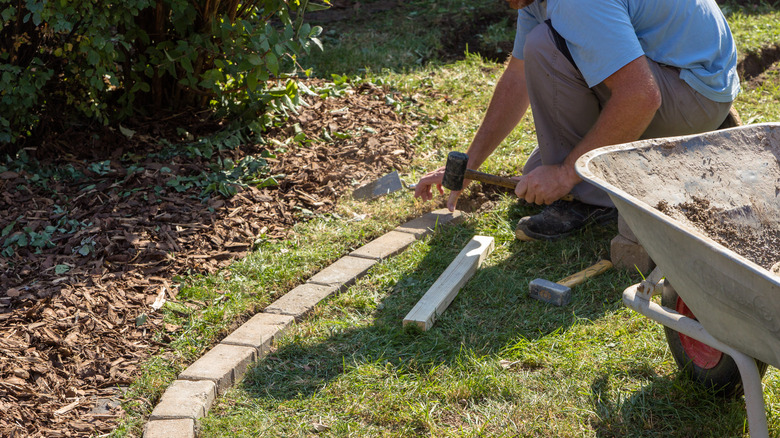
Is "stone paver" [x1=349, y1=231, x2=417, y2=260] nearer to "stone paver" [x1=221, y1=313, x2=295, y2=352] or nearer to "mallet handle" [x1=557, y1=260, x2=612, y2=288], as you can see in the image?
"stone paver" [x1=221, y1=313, x2=295, y2=352]

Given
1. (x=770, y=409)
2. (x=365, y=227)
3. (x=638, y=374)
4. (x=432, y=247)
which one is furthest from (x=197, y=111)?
(x=770, y=409)

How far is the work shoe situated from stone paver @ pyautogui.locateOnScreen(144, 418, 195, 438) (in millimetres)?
2001

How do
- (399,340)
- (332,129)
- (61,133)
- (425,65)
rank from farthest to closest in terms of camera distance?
(425,65)
(332,129)
(61,133)
(399,340)

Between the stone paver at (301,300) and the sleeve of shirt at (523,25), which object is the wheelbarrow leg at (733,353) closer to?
the stone paver at (301,300)

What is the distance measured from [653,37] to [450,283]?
148 centimetres

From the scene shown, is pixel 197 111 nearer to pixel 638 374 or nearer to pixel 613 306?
pixel 613 306

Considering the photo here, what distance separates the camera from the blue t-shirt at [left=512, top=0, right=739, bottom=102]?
2842 mm

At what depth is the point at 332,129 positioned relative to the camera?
5.02 m

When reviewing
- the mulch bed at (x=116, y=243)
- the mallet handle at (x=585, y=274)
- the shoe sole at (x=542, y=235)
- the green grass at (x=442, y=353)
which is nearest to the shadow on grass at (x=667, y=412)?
the green grass at (x=442, y=353)

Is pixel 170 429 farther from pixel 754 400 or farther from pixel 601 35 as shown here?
pixel 601 35

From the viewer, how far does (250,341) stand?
291 centimetres

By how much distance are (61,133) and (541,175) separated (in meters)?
3.30

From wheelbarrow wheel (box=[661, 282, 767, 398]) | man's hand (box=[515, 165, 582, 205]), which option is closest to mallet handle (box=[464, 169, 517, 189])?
man's hand (box=[515, 165, 582, 205])

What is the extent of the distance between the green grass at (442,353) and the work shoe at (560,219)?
0.21ft
